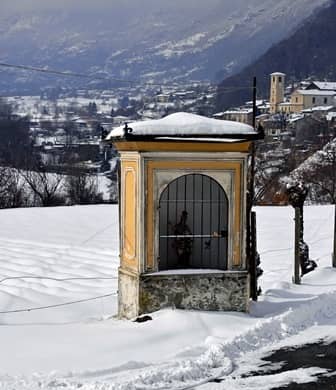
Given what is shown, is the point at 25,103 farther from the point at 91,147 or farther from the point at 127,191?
Answer: the point at 127,191

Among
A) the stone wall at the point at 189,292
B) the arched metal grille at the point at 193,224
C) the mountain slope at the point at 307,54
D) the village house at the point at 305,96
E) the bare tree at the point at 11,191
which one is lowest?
the bare tree at the point at 11,191

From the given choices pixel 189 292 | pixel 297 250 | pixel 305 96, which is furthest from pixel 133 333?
pixel 305 96

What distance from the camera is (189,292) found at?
30.7ft

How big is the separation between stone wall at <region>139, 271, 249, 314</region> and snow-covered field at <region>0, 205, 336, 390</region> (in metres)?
0.23

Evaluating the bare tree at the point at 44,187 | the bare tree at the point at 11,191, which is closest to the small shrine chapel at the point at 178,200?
the bare tree at the point at 44,187

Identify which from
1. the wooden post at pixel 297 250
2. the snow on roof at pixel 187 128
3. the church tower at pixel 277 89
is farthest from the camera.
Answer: the church tower at pixel 277 89

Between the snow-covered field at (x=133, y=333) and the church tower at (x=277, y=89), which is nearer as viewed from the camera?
the snow-covered field at (x=133, y=333)

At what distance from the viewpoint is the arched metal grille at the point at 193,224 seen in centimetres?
1002

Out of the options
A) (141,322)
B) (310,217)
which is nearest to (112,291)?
(141,322)

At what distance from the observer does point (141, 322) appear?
29.6 feet

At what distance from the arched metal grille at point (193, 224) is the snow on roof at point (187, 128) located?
925mm

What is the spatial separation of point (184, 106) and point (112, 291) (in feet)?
118

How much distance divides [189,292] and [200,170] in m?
1.69

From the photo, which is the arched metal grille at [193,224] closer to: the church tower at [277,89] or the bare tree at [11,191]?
the bare tree at [11,191]
